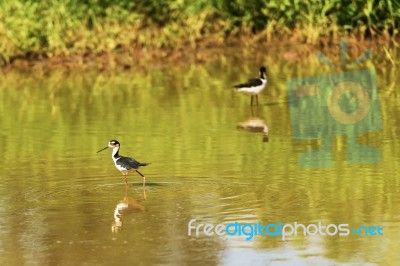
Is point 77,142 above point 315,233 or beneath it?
above

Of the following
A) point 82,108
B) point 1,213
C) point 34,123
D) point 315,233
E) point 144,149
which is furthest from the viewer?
point 82,108

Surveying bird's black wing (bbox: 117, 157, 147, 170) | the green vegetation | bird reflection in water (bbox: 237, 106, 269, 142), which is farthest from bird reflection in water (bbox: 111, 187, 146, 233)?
the green vegetation

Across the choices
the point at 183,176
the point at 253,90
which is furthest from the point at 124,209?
the point at 253,90

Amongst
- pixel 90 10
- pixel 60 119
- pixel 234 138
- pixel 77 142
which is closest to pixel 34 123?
pixel 60 119

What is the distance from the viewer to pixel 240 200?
12.2 m

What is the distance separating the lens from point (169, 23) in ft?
83.0

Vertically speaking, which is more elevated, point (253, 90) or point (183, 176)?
point (253, 90)

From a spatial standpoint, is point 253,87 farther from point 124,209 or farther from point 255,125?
point 124,209

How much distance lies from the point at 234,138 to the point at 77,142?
6.16ft

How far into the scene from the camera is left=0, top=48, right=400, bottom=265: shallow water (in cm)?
1040

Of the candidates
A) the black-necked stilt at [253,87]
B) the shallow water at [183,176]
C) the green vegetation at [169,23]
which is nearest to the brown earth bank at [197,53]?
the green vegetation at [169,23]

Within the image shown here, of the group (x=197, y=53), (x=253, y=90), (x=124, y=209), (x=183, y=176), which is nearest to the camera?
(x=124, y=209)

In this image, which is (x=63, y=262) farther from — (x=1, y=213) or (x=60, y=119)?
(x=60, y=119)

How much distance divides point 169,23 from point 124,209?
13535mm
